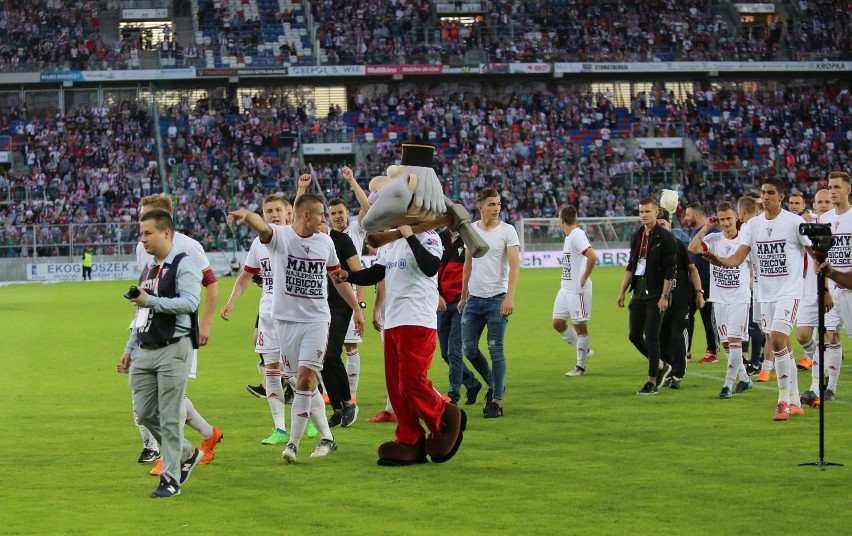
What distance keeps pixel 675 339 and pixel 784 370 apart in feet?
8.65

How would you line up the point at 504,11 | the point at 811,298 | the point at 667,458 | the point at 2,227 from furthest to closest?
the point at 504,11 → the point at 2,227 → the point at 811,298 → the point at 667,458

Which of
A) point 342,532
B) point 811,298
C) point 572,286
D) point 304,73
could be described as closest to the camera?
point 342,532

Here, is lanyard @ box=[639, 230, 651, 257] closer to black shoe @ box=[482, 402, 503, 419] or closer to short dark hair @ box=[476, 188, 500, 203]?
short dark hair @ box=[476, 188, 500, 203]

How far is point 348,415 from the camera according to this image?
11344mm

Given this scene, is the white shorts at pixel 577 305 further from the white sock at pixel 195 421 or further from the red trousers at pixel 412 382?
the white sock at pixel 195 421

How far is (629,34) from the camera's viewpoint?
64125 mm

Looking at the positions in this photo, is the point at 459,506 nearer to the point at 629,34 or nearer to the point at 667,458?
the point at 667,458

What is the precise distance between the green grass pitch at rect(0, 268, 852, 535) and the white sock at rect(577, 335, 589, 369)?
0.24m

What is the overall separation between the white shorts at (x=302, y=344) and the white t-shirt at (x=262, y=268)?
51.9 inches

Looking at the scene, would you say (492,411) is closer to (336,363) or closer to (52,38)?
(336,363)

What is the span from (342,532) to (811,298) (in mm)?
6555

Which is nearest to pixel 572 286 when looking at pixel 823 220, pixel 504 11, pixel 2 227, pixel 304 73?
pixel 823 220

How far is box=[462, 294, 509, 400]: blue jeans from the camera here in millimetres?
11805

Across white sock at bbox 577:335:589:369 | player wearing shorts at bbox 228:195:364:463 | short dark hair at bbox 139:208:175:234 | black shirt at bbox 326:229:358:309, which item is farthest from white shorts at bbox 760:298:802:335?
short dark hair at bbox 139:208:175:234
